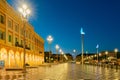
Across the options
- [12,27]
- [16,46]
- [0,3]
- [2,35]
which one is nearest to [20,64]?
[16,46]

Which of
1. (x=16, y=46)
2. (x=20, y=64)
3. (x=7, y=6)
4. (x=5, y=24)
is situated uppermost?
(x=7, y=6)

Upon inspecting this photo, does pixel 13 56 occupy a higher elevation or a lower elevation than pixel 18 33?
lower

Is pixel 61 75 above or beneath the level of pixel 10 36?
beneath

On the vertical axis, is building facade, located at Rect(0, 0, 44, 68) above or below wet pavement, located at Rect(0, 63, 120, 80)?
above

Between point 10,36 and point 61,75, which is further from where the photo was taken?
point 10,36

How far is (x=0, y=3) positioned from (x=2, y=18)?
394 centimetres

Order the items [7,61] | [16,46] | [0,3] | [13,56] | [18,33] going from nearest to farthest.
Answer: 1. [0,3]
2. [7,61]
3. [13,56]
4. [16,46]
5. [18,33]

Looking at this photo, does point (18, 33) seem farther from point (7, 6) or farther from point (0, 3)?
point (0, 3)

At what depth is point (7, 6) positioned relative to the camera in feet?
185

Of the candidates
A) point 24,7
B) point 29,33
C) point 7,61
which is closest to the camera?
point 24,7

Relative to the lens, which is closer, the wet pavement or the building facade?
the wet pavement

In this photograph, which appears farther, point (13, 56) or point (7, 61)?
point (13, 56)

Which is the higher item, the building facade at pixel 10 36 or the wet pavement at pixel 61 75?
the building facade at pixel 10 36

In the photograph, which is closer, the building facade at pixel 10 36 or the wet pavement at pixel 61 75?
the wet pavement at pixel 61 75
